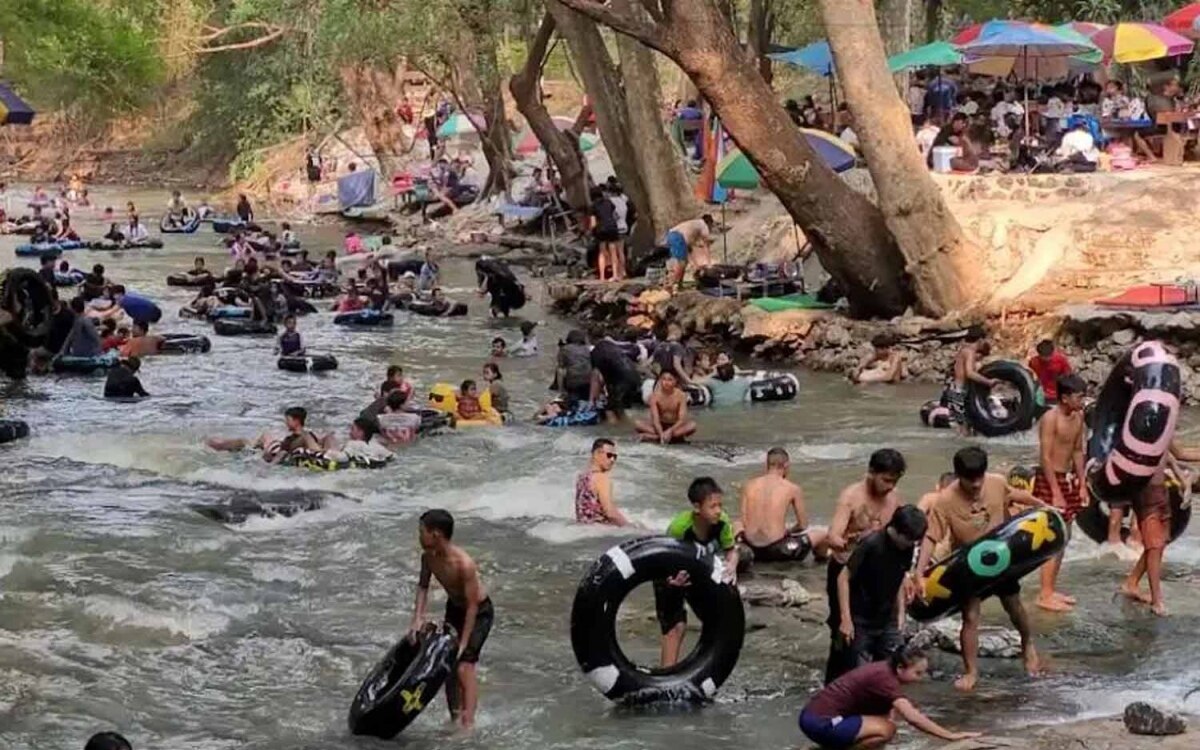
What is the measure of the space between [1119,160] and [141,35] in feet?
133

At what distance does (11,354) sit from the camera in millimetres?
23188

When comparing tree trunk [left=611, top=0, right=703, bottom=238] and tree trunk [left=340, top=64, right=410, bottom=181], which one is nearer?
tree trunk [left=611, top=0, right=703, bottom=238]

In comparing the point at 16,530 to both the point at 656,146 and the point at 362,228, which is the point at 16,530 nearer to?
the point at 656,146

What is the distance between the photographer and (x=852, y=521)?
10.0m

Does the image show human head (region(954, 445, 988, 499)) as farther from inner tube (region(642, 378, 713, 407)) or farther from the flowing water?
inner tube (region(642, 378, 713, 407))

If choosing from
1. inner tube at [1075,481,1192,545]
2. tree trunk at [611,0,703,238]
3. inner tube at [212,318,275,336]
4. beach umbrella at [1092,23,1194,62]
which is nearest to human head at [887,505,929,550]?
inner tube at [1075,481,1192,545]

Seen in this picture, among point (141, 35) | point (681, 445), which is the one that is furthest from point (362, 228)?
point (681, 445)

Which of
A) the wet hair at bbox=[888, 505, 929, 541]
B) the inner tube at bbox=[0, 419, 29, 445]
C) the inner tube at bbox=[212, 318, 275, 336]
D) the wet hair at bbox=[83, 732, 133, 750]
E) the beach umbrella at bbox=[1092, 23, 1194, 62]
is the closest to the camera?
the wet hair at bbox=[83, 732, 133, 750]

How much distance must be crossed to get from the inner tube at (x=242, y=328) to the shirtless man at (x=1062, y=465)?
673 inches

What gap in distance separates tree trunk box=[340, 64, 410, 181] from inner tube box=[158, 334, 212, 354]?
23453 mm

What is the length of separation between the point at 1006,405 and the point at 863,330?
5.07 m

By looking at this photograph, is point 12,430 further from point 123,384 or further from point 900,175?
point 900,175

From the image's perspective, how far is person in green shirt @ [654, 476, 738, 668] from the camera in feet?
32.2

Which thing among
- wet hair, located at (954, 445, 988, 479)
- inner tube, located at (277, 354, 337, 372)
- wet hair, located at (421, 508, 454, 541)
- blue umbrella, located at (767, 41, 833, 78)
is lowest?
inner tube, located at (277, 354, 337, 372)
